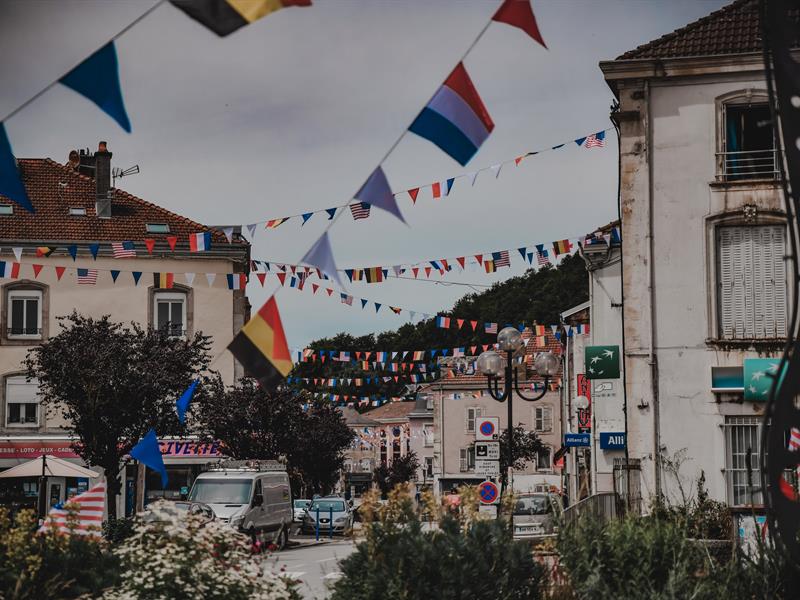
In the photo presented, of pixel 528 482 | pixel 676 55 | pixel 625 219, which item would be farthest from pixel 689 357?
pixel 528 482

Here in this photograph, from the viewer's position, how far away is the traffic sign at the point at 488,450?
871 inches

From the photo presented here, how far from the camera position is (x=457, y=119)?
9820 mm

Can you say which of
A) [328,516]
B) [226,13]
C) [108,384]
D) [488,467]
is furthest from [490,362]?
[328,516]

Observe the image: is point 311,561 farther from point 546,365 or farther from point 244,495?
point 546,365

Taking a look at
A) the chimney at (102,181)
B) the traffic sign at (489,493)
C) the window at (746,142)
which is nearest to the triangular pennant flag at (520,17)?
the traffic sign at (489,493)

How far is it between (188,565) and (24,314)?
3762cm

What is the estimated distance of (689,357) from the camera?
72.6 feet

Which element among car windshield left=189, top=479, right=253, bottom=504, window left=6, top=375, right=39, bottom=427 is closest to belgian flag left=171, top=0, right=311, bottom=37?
car windshield left=189, top=479, right=253, bottom=504

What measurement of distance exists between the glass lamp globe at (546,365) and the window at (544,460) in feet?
184

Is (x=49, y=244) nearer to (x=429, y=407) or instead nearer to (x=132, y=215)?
(x=132, y=215)

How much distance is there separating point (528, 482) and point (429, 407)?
52.6 m

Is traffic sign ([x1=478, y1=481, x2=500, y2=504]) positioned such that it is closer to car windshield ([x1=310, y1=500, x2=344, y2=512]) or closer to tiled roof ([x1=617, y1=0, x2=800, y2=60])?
tiled roof ([x1=617, y1=0, x2=800, y2=60])

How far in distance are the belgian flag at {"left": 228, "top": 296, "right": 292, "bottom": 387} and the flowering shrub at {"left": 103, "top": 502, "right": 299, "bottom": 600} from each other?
1266 millimetres

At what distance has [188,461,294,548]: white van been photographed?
97.1ft
